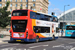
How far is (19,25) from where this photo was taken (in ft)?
64.3

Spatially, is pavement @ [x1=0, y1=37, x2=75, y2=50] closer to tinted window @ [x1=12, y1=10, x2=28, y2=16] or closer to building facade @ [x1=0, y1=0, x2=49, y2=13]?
tinted window @ [x1=12, y1=10, x2=28, y2=16]

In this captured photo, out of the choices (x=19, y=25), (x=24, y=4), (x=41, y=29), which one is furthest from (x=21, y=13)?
(x=24, y=4)

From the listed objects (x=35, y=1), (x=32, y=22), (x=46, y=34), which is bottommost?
(x=46, y=34)

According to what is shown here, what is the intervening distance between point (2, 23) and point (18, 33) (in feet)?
55.0

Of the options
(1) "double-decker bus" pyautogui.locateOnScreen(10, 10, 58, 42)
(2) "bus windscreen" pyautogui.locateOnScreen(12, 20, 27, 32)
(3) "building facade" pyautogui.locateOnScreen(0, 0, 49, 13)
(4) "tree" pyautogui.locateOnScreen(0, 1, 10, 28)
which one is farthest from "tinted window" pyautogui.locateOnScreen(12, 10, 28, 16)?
(3) "building facade" pyautogui.locateOnScreen(0, 0, 49, 13)

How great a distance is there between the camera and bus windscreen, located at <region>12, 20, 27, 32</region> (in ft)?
63.6

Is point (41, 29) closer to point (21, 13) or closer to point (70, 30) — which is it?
point (21, 13)

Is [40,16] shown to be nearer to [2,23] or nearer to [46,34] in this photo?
[46,34]

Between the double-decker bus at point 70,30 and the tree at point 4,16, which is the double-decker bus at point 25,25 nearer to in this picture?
the double-decker bus at point 70,30

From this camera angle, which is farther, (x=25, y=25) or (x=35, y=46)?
(x=25, y=25)

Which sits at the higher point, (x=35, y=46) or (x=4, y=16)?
(x=4, y=16)

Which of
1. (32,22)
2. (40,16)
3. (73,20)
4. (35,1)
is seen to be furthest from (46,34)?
Answer: (73,20)

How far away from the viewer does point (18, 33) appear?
768 inches

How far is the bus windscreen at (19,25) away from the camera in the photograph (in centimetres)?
1939
